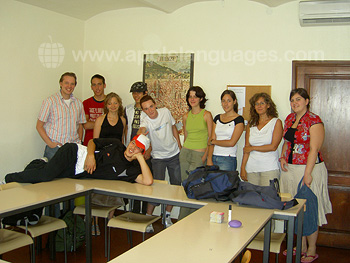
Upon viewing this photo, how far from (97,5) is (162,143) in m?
2.14

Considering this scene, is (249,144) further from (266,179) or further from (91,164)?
(91,164)

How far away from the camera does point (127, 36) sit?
18.1 ft

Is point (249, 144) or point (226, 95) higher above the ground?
point (226, 95)

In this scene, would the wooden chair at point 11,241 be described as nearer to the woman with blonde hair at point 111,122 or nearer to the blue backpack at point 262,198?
the blue backpack at point 262,198

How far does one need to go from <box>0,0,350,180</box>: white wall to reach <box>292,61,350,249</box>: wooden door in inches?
8.4

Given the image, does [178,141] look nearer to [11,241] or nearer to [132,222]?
[132,222]

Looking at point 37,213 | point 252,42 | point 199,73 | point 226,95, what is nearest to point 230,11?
point 252,42

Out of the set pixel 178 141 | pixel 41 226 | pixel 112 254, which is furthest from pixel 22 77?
pixel 112 254

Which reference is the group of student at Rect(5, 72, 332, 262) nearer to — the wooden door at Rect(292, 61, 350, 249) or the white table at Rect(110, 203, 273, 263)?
the wooden door at Rect(292, 61, 350, 249)

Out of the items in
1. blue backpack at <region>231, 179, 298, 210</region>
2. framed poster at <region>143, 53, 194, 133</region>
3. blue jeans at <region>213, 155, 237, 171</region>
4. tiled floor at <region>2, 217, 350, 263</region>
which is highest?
framed poster at <region>143, 53, 194, 133</region>

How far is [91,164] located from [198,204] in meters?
1.28

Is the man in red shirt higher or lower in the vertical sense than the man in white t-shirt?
higher

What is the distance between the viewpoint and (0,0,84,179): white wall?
452 cm

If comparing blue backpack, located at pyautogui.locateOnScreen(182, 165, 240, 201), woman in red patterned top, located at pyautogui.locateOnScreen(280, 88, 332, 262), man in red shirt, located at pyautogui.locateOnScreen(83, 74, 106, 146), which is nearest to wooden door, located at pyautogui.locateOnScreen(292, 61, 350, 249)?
woman in red patterned top, located at pyautogui.locateOnScreen(280, 88, 332, 262)
